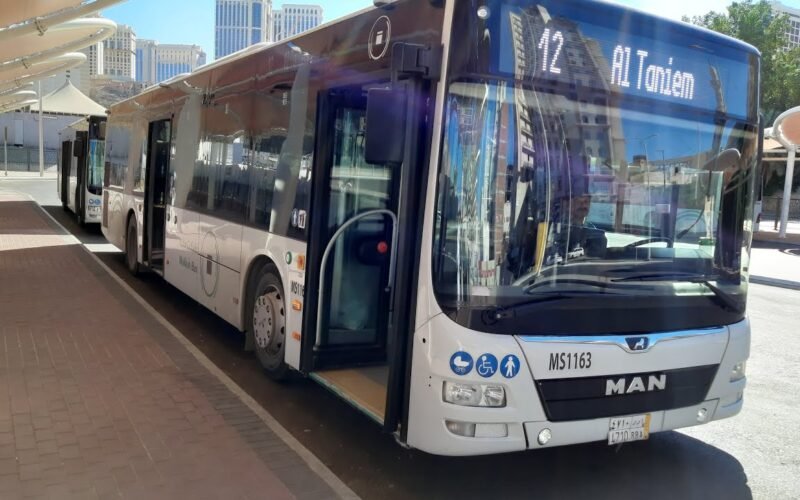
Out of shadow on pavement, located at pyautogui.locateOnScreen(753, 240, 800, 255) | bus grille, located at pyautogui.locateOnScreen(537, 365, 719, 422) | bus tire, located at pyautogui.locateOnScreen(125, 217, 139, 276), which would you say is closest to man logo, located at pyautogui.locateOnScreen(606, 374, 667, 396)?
bus grille, located at pyautogui.locateOnScreen(537, 365, 719, 422)

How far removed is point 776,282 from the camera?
51.1ft

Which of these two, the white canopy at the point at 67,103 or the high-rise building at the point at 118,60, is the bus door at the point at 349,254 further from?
the high-rise building at the point at 118,60

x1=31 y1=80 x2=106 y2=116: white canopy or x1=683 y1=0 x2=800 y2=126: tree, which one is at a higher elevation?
x1=683 y1=0 x2=800 y2=126: tree

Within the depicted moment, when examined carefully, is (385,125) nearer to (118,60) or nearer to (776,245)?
(776,245)

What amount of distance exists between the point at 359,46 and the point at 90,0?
61.4 feet

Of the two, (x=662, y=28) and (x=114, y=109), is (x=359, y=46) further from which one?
(x=114, y=109)

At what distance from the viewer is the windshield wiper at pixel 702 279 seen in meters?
4.27

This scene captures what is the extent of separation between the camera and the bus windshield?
12.7 feet

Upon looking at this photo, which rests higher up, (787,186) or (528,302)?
(787,186)

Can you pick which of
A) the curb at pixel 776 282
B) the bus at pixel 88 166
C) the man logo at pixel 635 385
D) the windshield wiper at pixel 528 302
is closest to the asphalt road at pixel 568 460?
the man logo at pixel 635 385

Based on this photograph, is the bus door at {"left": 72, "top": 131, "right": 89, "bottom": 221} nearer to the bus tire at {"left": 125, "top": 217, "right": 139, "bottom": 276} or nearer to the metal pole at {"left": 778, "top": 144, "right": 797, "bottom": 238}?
the bus tire at {"left": 125, "top": 217, "right": 139, "bottom": 276}

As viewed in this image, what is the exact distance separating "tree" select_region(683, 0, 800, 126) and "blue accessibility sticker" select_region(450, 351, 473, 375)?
5276 cm

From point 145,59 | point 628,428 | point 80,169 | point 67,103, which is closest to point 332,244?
point 628,428

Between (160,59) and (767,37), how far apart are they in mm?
94874
